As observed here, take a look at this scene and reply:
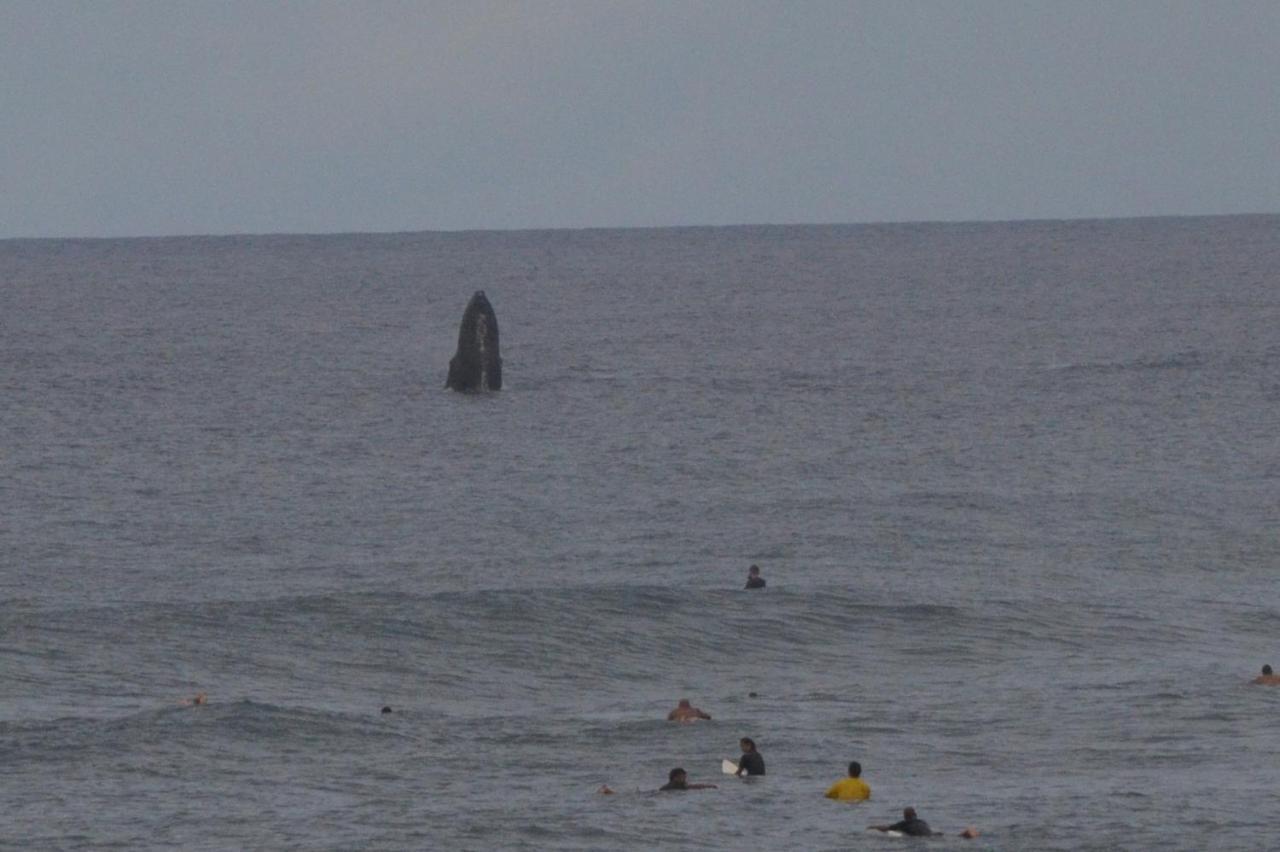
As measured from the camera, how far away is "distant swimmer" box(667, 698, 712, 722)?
34.8 metres

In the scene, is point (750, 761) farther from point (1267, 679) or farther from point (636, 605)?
point (636, 605)

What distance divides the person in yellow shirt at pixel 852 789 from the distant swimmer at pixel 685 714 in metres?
4.69

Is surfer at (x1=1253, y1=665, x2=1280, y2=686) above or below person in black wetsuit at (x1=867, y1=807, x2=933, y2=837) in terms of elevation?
above

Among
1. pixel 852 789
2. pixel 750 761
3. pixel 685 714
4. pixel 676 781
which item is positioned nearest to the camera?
pixel 852 789

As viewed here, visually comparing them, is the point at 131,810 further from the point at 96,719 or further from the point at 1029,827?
the point at 1029,827

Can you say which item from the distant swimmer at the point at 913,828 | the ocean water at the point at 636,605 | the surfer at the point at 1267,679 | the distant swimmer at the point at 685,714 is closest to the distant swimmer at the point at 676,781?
the ocean water at the point at 636,605

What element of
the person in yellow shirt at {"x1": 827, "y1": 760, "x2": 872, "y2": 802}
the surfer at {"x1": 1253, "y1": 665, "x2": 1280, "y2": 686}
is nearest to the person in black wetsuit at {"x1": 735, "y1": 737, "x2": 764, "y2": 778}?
the person in yellow shirt at {"x1": 827, "y1": 760, "x2": 872, "y2": 802}

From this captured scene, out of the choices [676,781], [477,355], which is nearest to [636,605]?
[676,781]

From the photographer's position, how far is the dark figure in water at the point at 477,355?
87.4 metres

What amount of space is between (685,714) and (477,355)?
5361cm

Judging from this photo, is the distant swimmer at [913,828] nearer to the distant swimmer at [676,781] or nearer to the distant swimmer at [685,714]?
the distant swimmer at [676,781]

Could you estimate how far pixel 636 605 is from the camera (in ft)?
148

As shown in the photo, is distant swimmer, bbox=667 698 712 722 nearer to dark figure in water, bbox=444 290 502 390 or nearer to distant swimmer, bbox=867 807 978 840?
distant swimmer, bbox=867 807 978 840

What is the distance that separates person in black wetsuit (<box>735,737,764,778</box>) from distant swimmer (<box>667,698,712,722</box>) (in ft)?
10.4
